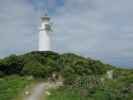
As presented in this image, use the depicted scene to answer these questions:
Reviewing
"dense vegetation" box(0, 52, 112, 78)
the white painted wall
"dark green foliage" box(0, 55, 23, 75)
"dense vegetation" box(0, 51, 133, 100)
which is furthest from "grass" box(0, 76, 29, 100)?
the white painted wall

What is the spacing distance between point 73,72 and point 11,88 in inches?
466

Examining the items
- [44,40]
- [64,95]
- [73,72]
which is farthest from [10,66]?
[64,95]

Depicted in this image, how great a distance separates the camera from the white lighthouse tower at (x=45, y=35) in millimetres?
59531

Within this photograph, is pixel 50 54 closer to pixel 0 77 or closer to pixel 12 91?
pixel 0 77

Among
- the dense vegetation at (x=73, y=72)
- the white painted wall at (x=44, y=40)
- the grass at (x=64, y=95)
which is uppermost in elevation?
the white painted wall at (x=44, y=40)

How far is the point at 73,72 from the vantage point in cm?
4628

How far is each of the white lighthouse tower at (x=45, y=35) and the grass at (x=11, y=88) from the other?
1741 cm

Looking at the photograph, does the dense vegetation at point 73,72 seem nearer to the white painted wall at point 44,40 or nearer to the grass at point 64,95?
the grass at point 64,95

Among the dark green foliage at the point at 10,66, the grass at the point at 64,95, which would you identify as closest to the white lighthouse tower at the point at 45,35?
the dark green foliage at the point at 10,66

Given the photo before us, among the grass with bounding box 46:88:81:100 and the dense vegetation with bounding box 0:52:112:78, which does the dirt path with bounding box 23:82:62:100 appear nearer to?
the grass with bounding box 46:88:81:100

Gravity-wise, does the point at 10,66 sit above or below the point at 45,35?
below

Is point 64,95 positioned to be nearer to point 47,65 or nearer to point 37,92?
point 37,92

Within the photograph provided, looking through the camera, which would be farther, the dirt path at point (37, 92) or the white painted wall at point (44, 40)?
the white painted wall at point (44, 40)

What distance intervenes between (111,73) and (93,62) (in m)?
6.02
